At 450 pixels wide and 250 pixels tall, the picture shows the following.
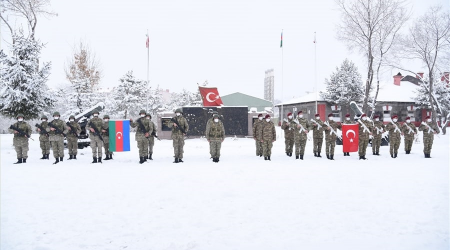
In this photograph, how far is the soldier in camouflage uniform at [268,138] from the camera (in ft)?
38.9

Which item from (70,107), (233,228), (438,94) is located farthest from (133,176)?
(438,94)

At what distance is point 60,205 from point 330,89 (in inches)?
1328

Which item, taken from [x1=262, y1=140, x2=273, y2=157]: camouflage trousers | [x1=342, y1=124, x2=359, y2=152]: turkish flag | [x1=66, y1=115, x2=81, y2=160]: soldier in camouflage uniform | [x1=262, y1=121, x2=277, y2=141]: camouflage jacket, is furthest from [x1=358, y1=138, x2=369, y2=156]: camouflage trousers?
[x1=66, y1=115, x2=81, y2=160]: soldier in camouflage uniform

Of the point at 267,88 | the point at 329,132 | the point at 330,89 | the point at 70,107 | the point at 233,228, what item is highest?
the point at 267,88

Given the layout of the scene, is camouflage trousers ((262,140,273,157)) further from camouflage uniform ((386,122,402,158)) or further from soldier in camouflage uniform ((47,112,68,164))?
soldier in camouflage uniform ((47,112,68,164))

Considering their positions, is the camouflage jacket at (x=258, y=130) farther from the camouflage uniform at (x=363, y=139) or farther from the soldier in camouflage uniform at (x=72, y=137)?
the soldier in camouflage uniform at (x=72, y=137)

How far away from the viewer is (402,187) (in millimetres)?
6977

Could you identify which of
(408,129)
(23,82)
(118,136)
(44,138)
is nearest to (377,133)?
(408,129)

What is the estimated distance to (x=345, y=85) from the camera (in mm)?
34531

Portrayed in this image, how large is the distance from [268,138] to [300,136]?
127cm

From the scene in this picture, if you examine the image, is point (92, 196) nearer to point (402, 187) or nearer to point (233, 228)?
point (233, 228)

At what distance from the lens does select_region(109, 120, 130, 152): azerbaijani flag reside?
11.7 metres

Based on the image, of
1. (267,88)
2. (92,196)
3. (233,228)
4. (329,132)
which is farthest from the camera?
(267,88)

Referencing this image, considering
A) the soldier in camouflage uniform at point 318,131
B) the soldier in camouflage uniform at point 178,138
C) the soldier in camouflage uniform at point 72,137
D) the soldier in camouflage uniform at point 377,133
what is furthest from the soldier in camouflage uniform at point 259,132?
the soldier in camouflage uniform at point 72,137
